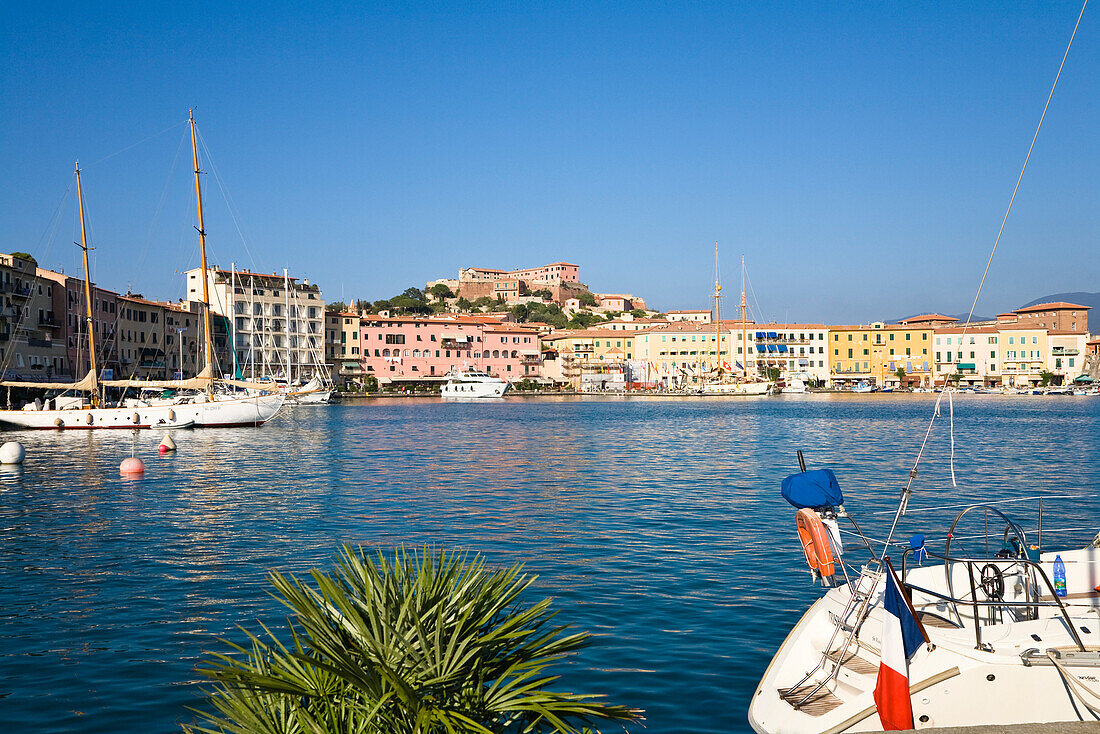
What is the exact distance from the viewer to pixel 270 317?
336 ft

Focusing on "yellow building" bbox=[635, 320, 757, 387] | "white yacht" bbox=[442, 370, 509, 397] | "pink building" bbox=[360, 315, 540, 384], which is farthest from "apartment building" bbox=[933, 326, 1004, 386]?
"white yacht" bbox=[442, 370, 509, 397]

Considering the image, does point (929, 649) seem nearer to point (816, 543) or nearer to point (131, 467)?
point (816, 543)

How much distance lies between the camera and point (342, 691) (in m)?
4.51

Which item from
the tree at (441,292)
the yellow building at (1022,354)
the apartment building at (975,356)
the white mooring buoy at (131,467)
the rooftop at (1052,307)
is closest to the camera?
the white mooring buoy at (131,467)

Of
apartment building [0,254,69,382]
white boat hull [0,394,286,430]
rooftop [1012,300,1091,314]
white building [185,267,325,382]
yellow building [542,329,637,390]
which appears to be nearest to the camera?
white boat hull [0,394,286,430]

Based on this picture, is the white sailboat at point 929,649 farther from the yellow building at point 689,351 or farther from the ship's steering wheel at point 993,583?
the yellow building at point 689,351

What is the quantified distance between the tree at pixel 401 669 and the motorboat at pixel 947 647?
3.12 m

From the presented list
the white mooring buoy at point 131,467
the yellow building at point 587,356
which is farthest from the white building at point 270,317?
the white mooring buoy at point 131,467

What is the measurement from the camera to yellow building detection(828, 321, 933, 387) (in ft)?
434

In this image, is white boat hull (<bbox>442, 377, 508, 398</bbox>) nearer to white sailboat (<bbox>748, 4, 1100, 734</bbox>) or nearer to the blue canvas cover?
white sailboat (<bbox>748, 4, 1100, 734</bbox>)

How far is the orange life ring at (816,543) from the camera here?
331 inches

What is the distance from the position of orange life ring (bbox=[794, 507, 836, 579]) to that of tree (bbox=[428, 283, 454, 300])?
617 feet

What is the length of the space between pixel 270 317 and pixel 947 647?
102670 mm

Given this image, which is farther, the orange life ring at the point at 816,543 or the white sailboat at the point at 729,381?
the white sailboat at the point at 729,381
